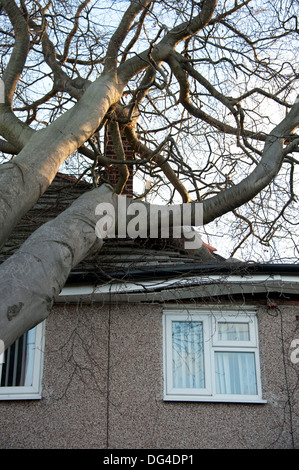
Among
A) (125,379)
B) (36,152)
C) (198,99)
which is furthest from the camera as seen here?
(198,99)

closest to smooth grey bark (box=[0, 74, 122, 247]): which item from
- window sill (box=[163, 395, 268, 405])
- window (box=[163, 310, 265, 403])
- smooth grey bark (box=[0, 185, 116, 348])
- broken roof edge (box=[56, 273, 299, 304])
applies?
smooth grey bark (box=[0, 185, 116, 348])

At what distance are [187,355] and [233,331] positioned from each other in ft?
2.35

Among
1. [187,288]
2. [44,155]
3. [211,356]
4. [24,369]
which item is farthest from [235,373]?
[44,155]

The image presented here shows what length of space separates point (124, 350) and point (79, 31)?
4.77 metres

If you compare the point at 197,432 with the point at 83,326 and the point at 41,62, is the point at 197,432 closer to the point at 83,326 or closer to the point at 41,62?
the point at 83,326

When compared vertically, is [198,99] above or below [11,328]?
above

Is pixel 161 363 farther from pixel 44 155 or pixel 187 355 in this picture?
pixel 44 155

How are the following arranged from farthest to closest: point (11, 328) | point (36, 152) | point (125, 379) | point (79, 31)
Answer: point (79, 31)
point (125, 379)
point (36, 152)
point (11, 328)

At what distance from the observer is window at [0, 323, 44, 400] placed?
7645 mm

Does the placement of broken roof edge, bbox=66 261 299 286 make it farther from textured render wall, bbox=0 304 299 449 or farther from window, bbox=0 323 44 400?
window, bbox=0 323 44 400

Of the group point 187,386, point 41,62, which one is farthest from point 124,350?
point 41,62

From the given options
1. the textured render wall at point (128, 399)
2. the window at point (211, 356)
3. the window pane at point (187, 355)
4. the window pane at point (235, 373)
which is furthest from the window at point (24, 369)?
the window pane at point (235, 373)

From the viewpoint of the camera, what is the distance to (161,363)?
771 centimetres

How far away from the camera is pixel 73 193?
10477mm
